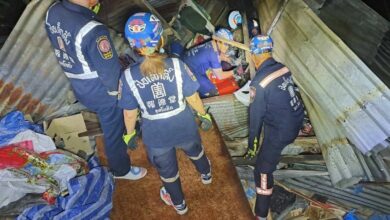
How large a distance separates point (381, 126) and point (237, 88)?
6.83 feet

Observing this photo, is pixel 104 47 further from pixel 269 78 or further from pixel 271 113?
pixel 271 113

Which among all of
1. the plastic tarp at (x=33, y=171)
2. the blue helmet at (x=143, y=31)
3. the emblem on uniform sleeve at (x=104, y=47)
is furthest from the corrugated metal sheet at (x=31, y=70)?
the blue helmet at (x=143, y=31)

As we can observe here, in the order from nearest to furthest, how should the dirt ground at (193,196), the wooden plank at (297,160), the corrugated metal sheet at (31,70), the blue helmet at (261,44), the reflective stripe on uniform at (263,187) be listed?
the blue helmet at (261,44), the dirt ground at (193,196), the reflective stripe on uniform at (263,187), the corrugated metal sheet at (31,70), the wooden plank at (297,160)

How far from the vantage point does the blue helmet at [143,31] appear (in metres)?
2.85

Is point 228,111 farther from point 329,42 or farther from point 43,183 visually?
point 43,183

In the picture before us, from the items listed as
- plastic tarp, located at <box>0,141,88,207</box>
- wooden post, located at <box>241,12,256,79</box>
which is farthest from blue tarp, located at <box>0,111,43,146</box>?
wooden post, located at <box>241,12,256,79</box>

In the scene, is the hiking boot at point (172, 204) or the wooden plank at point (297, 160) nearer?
the hiking boot at point (172, 204)

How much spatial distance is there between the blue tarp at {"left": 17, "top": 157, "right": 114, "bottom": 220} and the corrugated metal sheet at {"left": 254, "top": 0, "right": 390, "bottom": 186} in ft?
8.74

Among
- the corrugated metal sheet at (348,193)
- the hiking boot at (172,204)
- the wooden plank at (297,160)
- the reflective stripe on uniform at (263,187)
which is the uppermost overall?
the hiking boot at (172,204)

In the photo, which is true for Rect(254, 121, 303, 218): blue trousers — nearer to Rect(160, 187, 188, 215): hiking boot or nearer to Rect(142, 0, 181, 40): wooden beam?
Rect(160, 187, 188, 215): hiking boot

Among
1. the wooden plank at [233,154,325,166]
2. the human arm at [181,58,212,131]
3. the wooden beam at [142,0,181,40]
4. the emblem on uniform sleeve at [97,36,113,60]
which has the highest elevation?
the emblem on uniform sleeve at [97,36,113,60]

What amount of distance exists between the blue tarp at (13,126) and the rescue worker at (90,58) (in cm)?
113

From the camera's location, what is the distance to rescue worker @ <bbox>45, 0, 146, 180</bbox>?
3.37 m

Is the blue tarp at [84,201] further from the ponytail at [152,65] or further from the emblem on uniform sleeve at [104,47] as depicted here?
the ponytail at [152,65]
